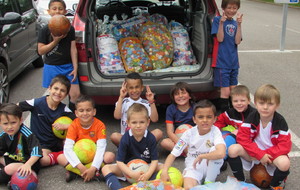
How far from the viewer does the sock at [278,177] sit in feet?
9.63

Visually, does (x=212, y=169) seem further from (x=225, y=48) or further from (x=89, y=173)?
(x=225, y=48)

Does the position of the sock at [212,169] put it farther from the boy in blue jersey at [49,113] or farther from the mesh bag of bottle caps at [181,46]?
the mesh bag of bottle caps at [181,46]

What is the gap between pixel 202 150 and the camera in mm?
3189

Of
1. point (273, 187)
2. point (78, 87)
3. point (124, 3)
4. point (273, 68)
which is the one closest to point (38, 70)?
point (124, 3)

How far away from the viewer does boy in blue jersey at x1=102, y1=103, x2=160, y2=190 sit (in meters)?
3.15

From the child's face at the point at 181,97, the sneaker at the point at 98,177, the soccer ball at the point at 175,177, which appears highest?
the child's face at the point at 181,97

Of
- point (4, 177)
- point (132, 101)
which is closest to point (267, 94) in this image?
point (132, 101)

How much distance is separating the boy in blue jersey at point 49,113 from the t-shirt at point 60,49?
1.54 ft

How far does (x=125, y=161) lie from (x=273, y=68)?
5.12 metres

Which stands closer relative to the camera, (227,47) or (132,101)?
(132,101)

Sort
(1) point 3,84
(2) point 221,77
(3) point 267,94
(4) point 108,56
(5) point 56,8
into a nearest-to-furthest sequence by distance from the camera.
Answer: (3) point 267,94, (5) point 56,8, (2) point 221,77, (4) point 108,56, (1) point 3,84

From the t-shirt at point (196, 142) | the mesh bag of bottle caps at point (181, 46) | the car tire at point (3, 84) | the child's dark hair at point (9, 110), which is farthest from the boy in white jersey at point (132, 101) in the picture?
the car tire at point (3, 84)

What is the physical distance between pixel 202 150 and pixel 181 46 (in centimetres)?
218

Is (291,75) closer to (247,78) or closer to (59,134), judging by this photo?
(247,78)
